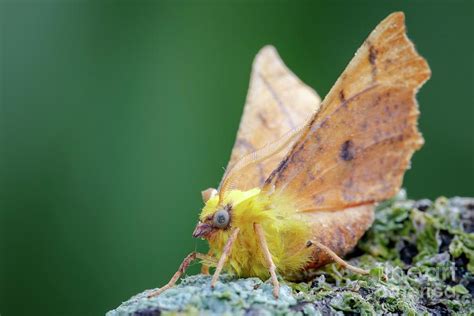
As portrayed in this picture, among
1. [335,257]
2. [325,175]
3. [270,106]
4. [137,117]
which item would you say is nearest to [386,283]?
[335,257]

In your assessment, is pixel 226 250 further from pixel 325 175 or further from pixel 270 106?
pixel 270 106

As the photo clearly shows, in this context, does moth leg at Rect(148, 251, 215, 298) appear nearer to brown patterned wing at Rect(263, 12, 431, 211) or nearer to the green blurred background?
brown patterned wing at Rect(263, 12, 431, 211)

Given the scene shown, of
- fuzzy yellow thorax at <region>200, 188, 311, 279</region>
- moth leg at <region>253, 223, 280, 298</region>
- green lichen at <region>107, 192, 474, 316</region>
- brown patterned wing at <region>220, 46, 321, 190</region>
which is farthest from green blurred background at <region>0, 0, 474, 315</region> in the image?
moth leg at <region>253, 223, 280, 298</region>

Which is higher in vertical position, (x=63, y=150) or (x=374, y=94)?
(x=374, y=94)

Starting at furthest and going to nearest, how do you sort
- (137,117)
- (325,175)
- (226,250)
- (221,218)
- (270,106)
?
(137,117) < (270,106) < (325,175) < (221,218) < (226,250)

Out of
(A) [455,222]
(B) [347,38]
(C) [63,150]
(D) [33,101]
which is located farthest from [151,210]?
(A) [455,222]

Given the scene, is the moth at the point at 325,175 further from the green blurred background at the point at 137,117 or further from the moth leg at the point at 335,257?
the green blurred background at the point at 137,117

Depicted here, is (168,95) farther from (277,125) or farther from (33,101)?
(277,125)
